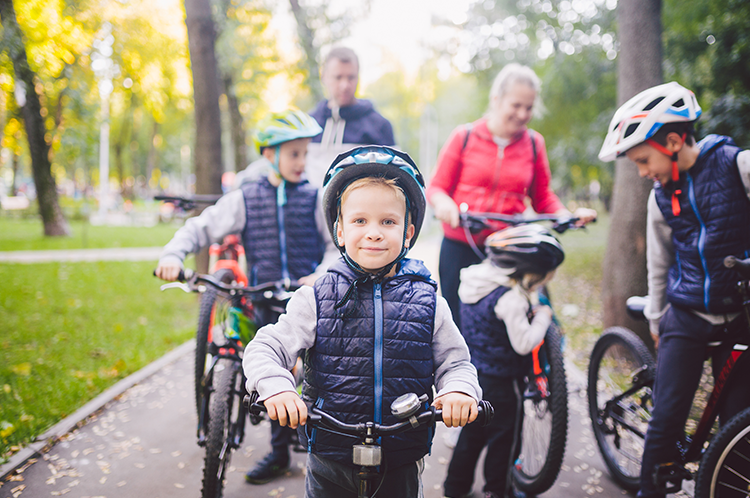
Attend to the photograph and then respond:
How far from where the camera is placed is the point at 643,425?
337 centimetres

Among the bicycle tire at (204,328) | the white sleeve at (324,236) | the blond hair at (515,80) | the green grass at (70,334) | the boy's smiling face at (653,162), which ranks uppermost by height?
the blond hair at (515,80)

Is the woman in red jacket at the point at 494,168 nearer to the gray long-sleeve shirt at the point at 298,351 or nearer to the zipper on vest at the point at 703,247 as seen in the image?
the zipper on vest at the point at 703,247

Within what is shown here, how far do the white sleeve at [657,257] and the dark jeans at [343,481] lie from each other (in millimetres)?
1799

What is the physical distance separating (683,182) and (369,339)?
73.0 inches

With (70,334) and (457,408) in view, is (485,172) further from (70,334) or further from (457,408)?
(70,334)

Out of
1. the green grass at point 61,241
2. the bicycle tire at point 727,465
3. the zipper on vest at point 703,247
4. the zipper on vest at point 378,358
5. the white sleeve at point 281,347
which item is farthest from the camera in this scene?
the green grass at point 61,241

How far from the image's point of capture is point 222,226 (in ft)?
10.4

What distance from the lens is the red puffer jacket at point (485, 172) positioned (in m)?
3.34

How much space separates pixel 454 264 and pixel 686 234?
4.65 feet

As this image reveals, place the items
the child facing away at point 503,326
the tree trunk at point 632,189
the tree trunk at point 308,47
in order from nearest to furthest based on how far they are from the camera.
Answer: the child facing away at point 503,326 → the tree trunk at point 632,189 → the tree trunk at point 308,47

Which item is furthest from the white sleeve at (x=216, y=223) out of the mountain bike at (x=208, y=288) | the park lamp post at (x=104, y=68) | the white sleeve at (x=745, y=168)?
the park lamp post at (x=104, y=68)

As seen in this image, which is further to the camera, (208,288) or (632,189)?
(632,189)

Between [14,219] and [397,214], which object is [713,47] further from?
[14,219]

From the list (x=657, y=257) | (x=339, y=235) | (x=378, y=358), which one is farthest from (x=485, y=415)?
(x=657, y=257)
